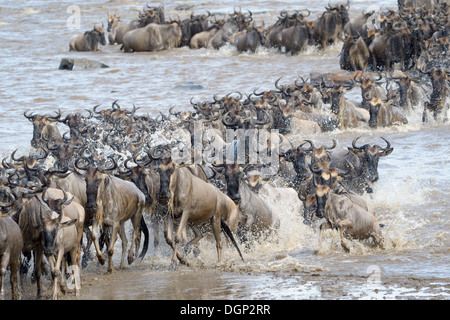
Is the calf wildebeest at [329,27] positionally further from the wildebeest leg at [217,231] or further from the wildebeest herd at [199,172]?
the wildebeest leg at [217,231]

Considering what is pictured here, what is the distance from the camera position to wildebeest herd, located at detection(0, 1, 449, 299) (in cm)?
952

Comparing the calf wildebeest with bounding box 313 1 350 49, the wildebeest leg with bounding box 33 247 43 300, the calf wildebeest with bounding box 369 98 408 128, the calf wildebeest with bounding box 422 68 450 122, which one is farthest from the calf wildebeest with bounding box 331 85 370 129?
the wildebeest leg with bounding box 33 247 43 300

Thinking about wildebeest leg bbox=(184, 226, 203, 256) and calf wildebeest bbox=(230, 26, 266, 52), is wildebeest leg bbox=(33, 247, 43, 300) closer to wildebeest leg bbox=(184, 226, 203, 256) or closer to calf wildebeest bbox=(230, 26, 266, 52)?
wildebeest leg bbox=(184, 226, 203, 256)

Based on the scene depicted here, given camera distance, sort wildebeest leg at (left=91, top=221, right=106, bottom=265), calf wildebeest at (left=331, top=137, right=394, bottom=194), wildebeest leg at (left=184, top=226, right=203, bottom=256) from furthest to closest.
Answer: calf wildebeest at (left=331, top=137, right=394, bottom=194) → wildebeest leg at (left=184, top=226, right=203, bottom=256) → wildebeest leg at (left=91, top=221, right=106, bottom=265)

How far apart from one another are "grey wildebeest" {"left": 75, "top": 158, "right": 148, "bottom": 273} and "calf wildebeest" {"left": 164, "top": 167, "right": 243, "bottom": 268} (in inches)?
21.1

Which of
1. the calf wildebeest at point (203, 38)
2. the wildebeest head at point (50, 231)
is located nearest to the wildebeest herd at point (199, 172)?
the wildebeest head at point (50, 231)

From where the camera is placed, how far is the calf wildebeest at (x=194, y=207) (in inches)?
407

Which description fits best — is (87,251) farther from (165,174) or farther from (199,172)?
(199,172)

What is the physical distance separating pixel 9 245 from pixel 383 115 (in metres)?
11.8

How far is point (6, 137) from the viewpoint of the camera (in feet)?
64.4

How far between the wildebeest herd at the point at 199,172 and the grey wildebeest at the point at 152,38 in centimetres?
995

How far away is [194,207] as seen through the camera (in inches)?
413

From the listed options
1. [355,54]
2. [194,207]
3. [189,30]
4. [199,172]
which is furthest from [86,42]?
[194,207]

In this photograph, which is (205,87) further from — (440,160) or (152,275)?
(152,275)
